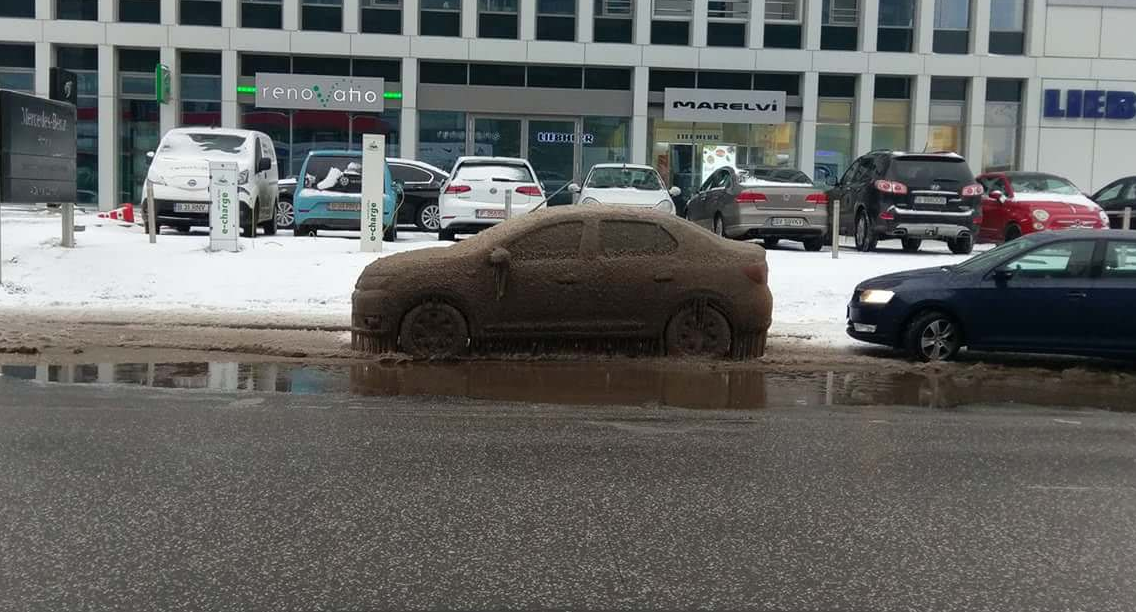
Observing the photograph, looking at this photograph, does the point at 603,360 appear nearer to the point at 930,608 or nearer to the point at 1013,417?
the point at 1013,417

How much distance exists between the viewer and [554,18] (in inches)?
1344

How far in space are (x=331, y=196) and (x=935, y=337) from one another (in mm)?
11467

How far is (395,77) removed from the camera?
3400 cm

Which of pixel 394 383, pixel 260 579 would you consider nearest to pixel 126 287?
pixel 394 383

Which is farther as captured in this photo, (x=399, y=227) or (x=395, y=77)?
(x=395, y=77)

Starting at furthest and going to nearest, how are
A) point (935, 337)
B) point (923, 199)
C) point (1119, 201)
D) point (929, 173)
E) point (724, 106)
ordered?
point (724, 106) < point (1119, 201) < point (929, 173) < point (923, 199) < point (935, 337)

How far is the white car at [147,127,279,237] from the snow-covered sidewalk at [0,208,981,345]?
1544 millimetres

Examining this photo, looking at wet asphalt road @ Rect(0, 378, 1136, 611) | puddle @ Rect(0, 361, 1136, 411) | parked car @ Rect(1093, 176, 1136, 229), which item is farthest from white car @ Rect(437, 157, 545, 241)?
parked car @ Rect(1093, 176, 1136, 229)

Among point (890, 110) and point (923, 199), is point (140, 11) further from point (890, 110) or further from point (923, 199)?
point (923, 199)

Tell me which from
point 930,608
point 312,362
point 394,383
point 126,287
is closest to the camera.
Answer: point 930,608

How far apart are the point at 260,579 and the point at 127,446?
284cm

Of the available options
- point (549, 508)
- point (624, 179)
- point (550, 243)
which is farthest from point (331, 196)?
point (549, 508)

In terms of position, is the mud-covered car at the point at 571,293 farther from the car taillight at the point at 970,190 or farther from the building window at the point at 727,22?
the building window at the point at 727,22

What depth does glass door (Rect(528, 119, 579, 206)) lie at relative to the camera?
111ft
